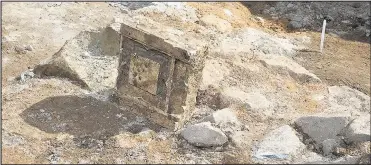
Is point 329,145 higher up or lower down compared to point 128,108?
higher up

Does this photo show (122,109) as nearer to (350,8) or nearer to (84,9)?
(84,9)

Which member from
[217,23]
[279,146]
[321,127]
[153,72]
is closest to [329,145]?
[321,127]

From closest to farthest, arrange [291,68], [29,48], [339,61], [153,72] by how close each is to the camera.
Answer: [153,72] < [291,68] < [29,48] < [339,61]

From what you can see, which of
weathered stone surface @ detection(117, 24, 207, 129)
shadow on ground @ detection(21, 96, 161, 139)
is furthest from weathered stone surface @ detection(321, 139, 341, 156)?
shadow on ground @ detection(21, 96, 161, 139)

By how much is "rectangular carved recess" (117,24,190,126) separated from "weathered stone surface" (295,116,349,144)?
1.96 meters

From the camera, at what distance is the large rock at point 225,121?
8109 millimetres

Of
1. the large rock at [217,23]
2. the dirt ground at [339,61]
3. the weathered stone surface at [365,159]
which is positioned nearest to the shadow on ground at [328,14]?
the dirt ground at [339,61]

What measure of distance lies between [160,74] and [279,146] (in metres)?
2.12

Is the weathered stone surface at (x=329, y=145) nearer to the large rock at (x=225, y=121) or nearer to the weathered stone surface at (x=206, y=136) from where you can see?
the large rock at (x=225, y=121)

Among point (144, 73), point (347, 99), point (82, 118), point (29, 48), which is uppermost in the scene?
point (144, 73)

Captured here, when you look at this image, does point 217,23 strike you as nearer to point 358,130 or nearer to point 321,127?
point 321,127

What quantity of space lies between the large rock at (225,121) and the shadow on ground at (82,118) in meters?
0.90

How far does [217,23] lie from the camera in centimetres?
1217

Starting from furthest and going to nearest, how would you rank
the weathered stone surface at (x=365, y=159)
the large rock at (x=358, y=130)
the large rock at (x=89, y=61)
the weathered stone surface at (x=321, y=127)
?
the large rock at (x=89, y=61)
the weathered stone surface at (x=321, y=127)
the large rock at (x=358, y=130)
the weathered stone surface at (x=365, y=159)
